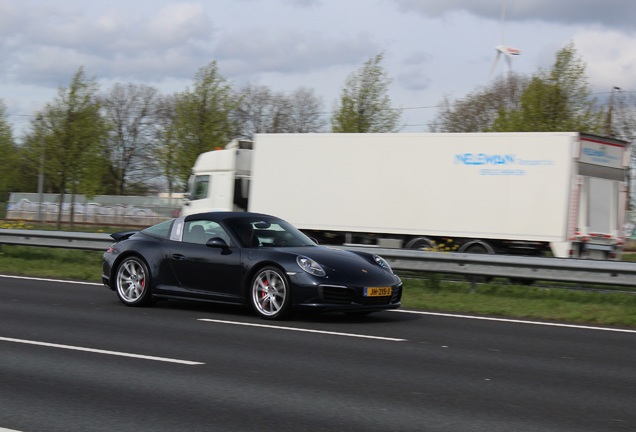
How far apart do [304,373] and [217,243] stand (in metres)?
4.17

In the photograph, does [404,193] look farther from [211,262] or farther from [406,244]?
[211,262]

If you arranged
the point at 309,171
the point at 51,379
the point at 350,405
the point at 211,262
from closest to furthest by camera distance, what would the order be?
the point at 350,405, the point at 51,379, the point at 211,262, the point at 309,171

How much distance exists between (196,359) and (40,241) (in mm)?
12524

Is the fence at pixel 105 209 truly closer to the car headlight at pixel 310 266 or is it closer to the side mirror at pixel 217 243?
the side mirror at pixel 217 243

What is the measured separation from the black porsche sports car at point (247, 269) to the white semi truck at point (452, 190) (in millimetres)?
8155

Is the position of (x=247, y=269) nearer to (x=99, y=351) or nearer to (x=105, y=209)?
(x=99, y=351)

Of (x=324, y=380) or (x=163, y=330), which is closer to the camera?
(x=324, y=380)

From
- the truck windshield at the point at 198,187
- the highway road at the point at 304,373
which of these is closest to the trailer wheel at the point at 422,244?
the truck windshield at the point at 198,187

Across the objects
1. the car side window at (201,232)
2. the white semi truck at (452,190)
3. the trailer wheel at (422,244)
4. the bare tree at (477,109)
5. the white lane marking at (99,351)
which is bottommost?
the white lane marking at (99,351)

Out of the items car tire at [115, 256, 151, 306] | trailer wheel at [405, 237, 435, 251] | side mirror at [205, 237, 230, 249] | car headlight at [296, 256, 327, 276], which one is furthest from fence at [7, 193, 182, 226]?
car headlight at [296, 256, 327, 276]

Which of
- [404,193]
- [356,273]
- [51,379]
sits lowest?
[51,379]

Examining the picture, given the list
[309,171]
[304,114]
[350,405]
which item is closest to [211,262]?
[350,405]

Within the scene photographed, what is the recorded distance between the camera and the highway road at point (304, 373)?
19.3 feet

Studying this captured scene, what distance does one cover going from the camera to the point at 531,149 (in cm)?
1905
